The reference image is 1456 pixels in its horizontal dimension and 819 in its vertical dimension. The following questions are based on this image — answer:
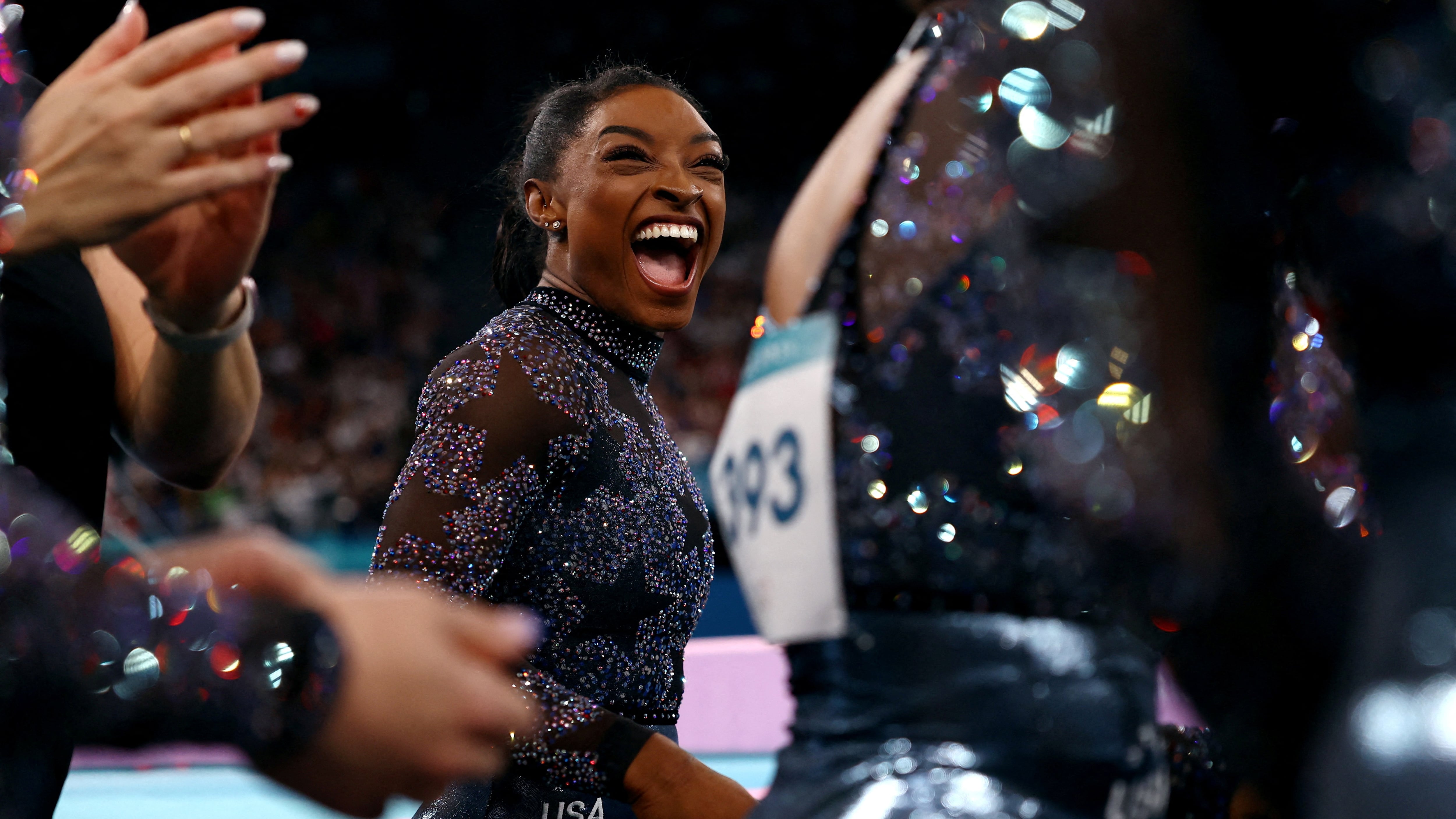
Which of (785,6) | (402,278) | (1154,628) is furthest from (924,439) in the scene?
(402,278)

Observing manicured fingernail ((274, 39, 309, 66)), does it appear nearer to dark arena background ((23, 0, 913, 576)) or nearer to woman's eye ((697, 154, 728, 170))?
woman's eye ((697, 154, 728, 170))

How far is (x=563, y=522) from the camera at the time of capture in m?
1.31

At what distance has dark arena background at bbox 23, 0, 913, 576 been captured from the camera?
24.0 feet

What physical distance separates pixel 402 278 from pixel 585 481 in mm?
8848

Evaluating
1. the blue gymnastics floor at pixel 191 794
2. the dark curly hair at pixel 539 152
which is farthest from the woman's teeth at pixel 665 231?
the blue gymnastics floor at pixel 191 794

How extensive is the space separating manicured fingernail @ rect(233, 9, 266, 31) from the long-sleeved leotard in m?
0.34

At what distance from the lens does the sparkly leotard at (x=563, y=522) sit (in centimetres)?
121

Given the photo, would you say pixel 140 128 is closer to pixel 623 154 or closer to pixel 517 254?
pixel 623 154

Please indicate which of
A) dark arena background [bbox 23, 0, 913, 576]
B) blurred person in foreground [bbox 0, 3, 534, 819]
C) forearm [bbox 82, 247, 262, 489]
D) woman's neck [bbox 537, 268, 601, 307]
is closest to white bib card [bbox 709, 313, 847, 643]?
blurred person in foreground [bbox 0, 3, 534, 819]

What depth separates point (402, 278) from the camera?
31.8 feet

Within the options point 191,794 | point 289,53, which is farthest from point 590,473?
point 191,794

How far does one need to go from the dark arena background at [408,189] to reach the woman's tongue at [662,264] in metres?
4.46

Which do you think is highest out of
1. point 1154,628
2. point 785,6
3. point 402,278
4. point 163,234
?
point 785,6

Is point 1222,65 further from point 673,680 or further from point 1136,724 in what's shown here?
point 673,680
